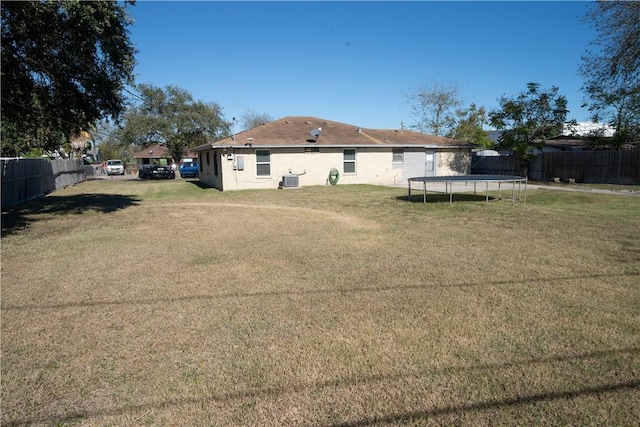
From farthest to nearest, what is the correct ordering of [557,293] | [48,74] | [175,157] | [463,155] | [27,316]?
[175,157] → [463,155] → [48,74] → [557,293] → [27,316]

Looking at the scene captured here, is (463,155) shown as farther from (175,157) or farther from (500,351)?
(175,157)

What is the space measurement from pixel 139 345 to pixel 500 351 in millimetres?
3085

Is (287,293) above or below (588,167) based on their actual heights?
below

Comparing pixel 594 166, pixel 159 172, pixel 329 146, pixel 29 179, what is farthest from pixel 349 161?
pixel 159 172

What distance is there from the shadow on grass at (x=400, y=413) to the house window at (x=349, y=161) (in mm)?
19160

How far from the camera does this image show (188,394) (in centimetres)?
272

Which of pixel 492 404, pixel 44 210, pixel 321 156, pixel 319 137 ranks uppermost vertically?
pixel 319 137

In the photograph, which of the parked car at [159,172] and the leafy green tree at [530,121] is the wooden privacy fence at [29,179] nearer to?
the parked car at [159,172]

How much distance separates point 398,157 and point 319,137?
507 cm

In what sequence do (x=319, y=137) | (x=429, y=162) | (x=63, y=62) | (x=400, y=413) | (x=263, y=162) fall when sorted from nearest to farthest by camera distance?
(x=400, y=413), (x=63, y=62), (x=263, y=162), (x=319, y=137), (x=429, y=162)

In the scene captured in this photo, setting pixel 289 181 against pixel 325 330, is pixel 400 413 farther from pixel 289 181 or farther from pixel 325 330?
pixel 289 181

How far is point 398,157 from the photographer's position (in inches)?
914

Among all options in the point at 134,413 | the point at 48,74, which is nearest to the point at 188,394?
the point at 134,413

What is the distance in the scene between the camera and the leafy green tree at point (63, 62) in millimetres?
9267
